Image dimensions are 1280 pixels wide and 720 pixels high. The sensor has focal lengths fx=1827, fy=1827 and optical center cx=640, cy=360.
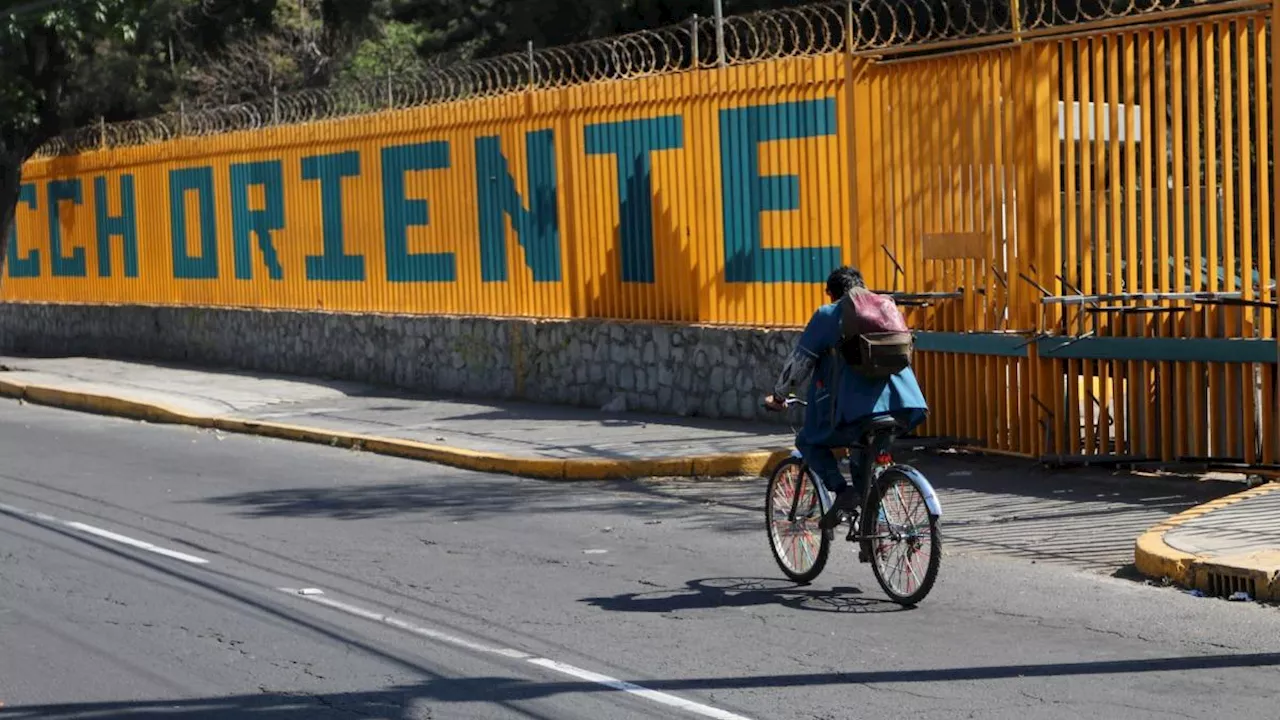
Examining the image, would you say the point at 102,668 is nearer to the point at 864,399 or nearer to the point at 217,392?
the point at 864,399

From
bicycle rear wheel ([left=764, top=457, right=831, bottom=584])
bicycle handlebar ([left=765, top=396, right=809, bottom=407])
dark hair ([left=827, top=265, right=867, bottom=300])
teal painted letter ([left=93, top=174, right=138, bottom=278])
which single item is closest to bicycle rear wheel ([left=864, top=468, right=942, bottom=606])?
bicycle rear wheel ([left=764, top=457, right=831, bottom=584])

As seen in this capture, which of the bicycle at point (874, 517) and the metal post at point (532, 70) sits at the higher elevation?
the metal post at point (532, 70)

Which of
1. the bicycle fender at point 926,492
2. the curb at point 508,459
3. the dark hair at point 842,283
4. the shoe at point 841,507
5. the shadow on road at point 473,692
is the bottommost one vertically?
the shadow on road at point 473,692

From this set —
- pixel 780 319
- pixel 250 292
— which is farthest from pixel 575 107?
pixel 250 292

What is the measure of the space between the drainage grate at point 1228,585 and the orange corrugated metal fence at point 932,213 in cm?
297

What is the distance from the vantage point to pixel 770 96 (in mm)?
15234

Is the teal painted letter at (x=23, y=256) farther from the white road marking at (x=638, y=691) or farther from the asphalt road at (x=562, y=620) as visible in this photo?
the white road marking at (x=638, y=691)

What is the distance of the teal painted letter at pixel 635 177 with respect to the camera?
16.5 metres

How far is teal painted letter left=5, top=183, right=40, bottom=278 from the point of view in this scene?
2873 cm

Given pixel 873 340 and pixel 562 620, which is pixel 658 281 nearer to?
pixel 873 340

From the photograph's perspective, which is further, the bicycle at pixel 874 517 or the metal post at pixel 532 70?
the metal post at pixel 532 70

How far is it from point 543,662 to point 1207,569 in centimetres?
331

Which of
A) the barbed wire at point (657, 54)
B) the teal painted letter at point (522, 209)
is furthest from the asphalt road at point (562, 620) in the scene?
the teal painted letter at point (522, 209)

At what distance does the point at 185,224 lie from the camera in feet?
80.9
